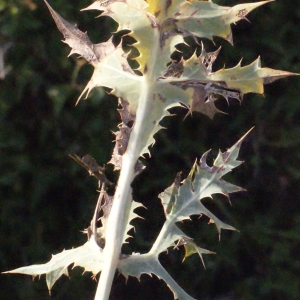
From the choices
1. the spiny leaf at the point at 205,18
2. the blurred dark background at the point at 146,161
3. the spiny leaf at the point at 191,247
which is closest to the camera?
the spiny leaf at the point at 205,18

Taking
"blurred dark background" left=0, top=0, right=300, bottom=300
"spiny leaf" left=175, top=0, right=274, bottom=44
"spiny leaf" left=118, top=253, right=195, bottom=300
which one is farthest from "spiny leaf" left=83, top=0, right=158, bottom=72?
"blurred dark background" left=0, top=0, right=300, bottom=300

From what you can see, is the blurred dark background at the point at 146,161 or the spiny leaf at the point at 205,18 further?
the blurred dark background at the point at 146,161

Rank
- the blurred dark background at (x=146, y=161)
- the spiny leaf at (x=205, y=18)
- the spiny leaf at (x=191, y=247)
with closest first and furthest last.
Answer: the spiny leaf at (x=205, y=18) → the spiny leaf at (x=191, y=247) → the blurred dark background at (x=146, y=161)

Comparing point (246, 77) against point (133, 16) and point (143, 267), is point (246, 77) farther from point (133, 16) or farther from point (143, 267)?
point (143, 267)

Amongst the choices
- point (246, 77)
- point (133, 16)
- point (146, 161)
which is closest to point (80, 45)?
point (133, 16)

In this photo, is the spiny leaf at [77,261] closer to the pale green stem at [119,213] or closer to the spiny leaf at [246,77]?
the pale green stem at [119,213]

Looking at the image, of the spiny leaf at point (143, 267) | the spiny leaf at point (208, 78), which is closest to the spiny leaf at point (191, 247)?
the spiny leaf at point (143, 267)

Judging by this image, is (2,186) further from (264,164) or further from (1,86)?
(264,164)
